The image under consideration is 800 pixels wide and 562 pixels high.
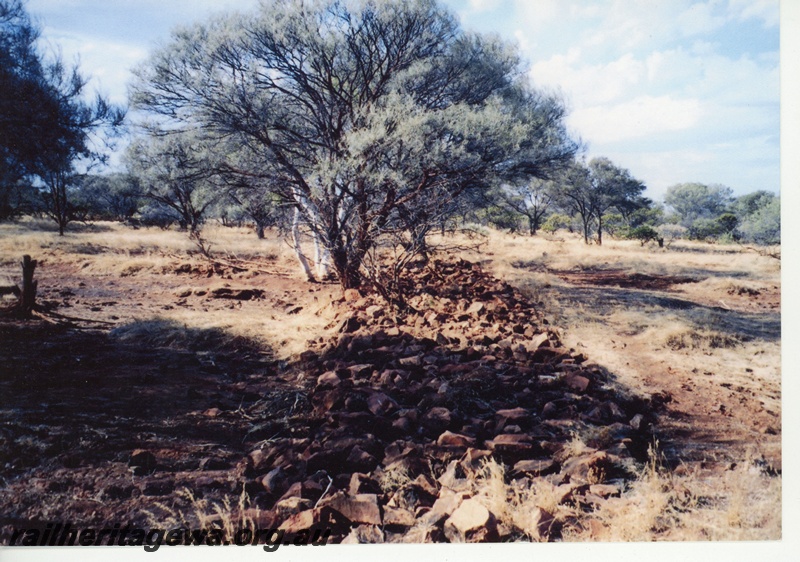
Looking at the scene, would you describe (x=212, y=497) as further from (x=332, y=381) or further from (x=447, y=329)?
(x=447, y=329)

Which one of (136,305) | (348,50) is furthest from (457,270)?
(136,305)

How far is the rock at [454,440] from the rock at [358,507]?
51 cm

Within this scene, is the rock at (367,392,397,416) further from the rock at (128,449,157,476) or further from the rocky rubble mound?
the rock at (128,449,157,476)

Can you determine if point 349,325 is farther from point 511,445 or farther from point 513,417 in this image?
point 511,445

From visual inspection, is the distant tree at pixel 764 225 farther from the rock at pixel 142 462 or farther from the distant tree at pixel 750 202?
the rock at pixel 142 462

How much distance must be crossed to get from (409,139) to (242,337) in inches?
87.3

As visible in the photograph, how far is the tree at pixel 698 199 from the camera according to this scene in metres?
3.39

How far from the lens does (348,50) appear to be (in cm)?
440

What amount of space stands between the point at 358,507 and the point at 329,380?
92cm

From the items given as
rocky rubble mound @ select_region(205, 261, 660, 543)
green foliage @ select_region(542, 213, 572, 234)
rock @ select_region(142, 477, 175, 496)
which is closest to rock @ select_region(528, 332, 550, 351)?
rocky rubble mound @ select_region(205, 261, 660, 543)

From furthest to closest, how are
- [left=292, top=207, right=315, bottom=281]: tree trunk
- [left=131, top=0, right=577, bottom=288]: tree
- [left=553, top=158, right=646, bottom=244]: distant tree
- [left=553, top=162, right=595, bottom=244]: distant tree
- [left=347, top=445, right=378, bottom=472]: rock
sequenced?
[left=292, top=207, right=315, bottom=281]: tree trunk, [left=553, top=162, right=595, bottom=244]: distant tree, [left=131, top=0, right=577, bottom=288]: tree, [left=553, top=158, right=646, bottom=244]: distant tree, [left=347, top=445, right=378, bottom=472]: rock

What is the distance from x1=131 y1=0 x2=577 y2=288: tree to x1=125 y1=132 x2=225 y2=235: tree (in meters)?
0.20

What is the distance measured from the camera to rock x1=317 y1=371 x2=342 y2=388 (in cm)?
322

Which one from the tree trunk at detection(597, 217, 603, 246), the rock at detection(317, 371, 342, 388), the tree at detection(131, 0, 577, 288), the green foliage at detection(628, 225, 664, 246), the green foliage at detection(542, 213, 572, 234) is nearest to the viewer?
the rock at detection(317, 371, 342, 388)
